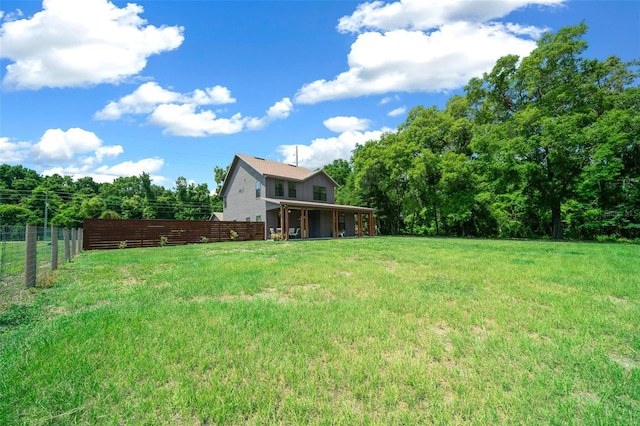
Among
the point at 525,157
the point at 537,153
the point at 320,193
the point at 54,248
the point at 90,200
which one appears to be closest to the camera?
the point at 54,248

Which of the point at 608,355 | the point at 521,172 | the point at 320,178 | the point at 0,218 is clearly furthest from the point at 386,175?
the point at 0,218

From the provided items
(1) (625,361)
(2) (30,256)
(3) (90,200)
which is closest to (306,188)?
(2) (30,256)

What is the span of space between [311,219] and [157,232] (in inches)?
462

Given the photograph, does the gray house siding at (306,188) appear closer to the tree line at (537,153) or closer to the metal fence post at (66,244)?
the tree line at (537,153)

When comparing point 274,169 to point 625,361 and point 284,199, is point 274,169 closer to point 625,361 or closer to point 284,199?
point 284,199

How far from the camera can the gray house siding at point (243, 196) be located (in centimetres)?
2286

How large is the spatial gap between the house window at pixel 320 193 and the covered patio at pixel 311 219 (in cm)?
148

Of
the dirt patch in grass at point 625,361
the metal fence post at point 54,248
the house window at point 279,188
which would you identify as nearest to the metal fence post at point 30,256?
the metal fence post at point 54,248

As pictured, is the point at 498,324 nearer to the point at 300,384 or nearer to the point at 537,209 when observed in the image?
the point at 300,384

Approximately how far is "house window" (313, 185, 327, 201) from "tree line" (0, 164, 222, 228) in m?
27.5

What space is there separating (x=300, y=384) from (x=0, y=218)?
52.9m

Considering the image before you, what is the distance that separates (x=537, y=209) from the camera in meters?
21.9

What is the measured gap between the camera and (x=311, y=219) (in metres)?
25.6

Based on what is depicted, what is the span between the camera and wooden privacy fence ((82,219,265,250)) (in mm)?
16672
